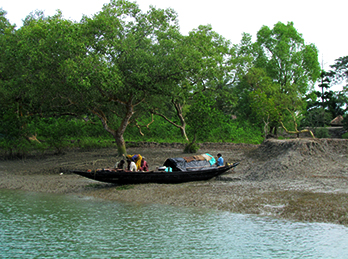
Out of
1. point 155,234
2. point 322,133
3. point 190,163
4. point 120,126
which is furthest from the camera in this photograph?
point 322,133

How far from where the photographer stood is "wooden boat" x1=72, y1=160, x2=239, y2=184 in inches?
522

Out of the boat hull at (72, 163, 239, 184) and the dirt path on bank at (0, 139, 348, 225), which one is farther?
the boat hull at (72, 163, 239, 184)

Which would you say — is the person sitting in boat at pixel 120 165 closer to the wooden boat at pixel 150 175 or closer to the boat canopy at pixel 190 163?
the wooden boat at pixel 150 175

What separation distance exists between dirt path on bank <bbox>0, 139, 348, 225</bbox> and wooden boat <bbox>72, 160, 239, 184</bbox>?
285 mm

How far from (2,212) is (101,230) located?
4054mm

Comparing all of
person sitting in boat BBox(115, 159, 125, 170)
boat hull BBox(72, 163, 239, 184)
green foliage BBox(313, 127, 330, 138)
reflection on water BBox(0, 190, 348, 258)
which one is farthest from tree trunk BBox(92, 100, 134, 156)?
green foliage BBox(313, 127, 330, 138)

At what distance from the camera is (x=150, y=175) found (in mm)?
13773

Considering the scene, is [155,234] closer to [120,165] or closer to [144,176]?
[144,176]

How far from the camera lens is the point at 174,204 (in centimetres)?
1145

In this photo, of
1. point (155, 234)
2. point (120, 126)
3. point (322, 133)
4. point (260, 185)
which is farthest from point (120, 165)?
point (322, 133)

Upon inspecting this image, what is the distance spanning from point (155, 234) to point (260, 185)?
20.1 ft

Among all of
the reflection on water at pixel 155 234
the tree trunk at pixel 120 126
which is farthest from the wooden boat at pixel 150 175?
the tree trunk at pixel 120 126

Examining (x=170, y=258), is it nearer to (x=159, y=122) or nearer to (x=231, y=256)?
(x=231, y=256)

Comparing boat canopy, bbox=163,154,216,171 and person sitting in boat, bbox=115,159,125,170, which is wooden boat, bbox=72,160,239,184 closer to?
boat canopy, bbox=163,154,216,171
